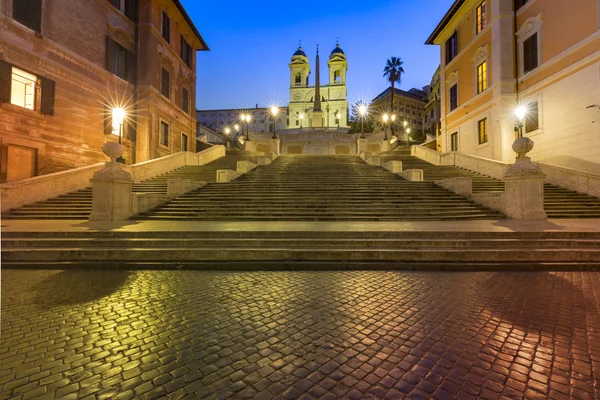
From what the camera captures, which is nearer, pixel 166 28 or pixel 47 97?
pixel 47 97

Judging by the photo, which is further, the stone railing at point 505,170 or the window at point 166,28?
the window at point 166,28

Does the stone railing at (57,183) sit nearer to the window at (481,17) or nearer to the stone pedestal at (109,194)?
the stone pedestal at (109,194)

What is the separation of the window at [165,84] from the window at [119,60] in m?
2.48

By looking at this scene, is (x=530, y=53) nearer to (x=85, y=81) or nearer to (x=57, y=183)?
(x=57, y=183)

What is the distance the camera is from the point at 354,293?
4.45 meters

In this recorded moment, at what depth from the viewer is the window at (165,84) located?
23.8 m

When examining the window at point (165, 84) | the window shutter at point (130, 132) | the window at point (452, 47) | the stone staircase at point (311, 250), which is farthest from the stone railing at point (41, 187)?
the window at point (452, 47)

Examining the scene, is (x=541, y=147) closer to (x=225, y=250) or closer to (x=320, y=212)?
(x=320, y=212)

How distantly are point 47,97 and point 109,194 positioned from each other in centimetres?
1010

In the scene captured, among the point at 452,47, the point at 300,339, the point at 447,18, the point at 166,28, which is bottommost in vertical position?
the point at 300,339

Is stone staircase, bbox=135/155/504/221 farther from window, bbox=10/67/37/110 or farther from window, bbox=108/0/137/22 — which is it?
window, bbox=108/0/137/22

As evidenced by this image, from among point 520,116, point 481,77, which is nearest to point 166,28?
point 481,77

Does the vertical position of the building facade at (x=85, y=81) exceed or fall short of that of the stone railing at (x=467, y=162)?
it exceeds it

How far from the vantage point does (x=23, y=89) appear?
1472cm
